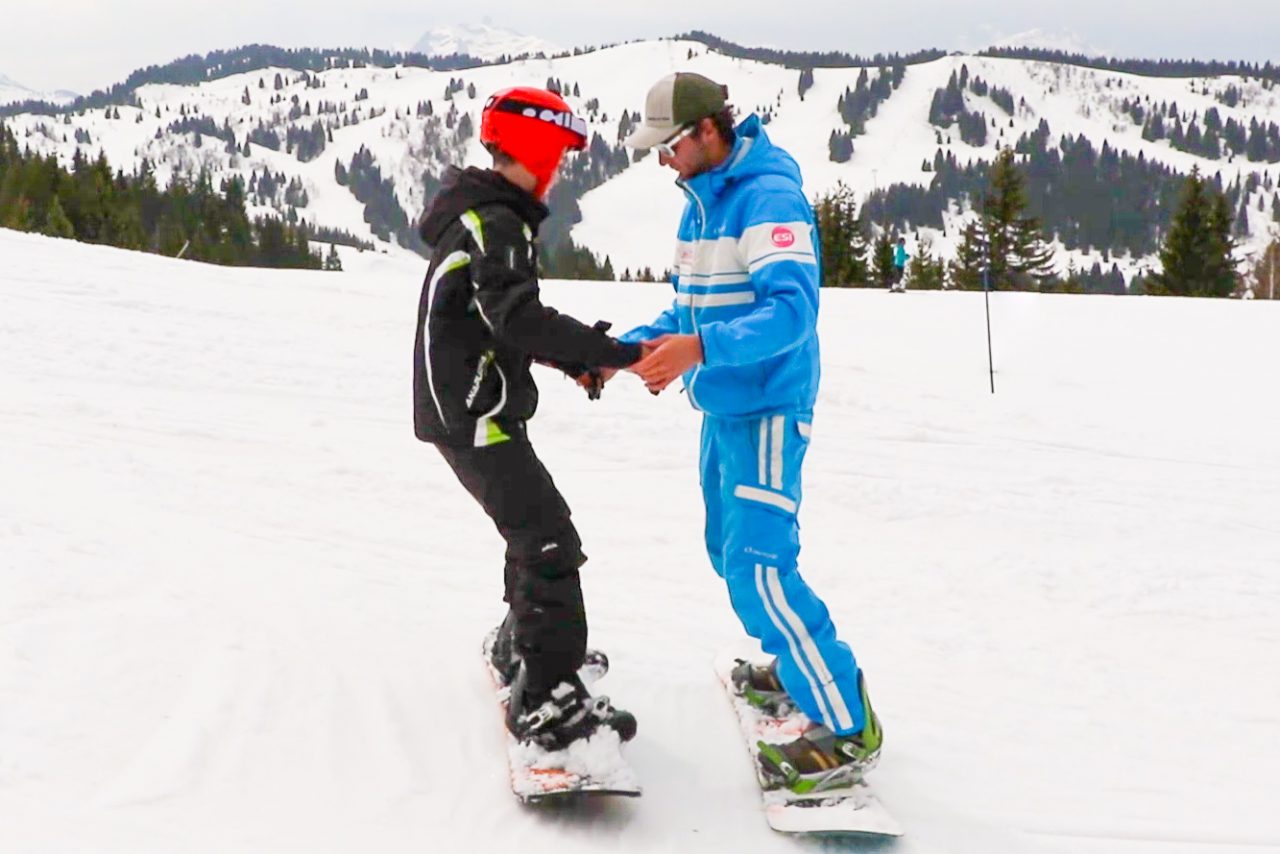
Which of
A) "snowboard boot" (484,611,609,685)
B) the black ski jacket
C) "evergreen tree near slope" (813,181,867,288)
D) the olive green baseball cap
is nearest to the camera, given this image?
the black ski jacket

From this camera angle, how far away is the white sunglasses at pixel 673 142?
137 inches

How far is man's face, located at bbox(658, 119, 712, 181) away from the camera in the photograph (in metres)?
3.51

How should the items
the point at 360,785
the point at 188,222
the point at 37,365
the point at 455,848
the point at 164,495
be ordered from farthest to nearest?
the point at 188,222, the point at 37,365, the point at 164,495, the point at 360,785, the point at 455,848

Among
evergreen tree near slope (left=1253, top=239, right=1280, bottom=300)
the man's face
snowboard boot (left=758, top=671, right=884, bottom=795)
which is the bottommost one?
snowboard boot (left=758, top=671, right=884, bottom=795)

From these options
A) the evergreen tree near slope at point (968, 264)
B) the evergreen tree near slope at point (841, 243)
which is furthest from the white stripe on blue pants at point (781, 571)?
the evergreen tree near slope at point (968, 264)

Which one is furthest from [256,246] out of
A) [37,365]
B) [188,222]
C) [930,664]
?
[930,664]

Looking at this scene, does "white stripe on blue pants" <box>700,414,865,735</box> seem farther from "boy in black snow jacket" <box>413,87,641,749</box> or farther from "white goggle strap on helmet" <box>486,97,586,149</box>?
"white goggle strap on helmet" <box>486,97,586,149</box>

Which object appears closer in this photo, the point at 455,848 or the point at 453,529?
the point at 455,848

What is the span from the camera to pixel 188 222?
2815 inches

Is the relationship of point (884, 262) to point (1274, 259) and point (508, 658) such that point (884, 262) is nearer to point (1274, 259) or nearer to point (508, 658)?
point (1274, 259)

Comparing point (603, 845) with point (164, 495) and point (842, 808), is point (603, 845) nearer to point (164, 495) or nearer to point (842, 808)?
point (842, 808)

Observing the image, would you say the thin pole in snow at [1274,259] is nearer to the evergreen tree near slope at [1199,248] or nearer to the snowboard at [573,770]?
the evergreen tree near slope at [1199,248]

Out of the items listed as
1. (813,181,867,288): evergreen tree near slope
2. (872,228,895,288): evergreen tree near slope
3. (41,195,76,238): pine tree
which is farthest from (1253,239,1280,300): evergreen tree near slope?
(41,195,76,238): pine tree

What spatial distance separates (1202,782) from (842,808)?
1609mm
